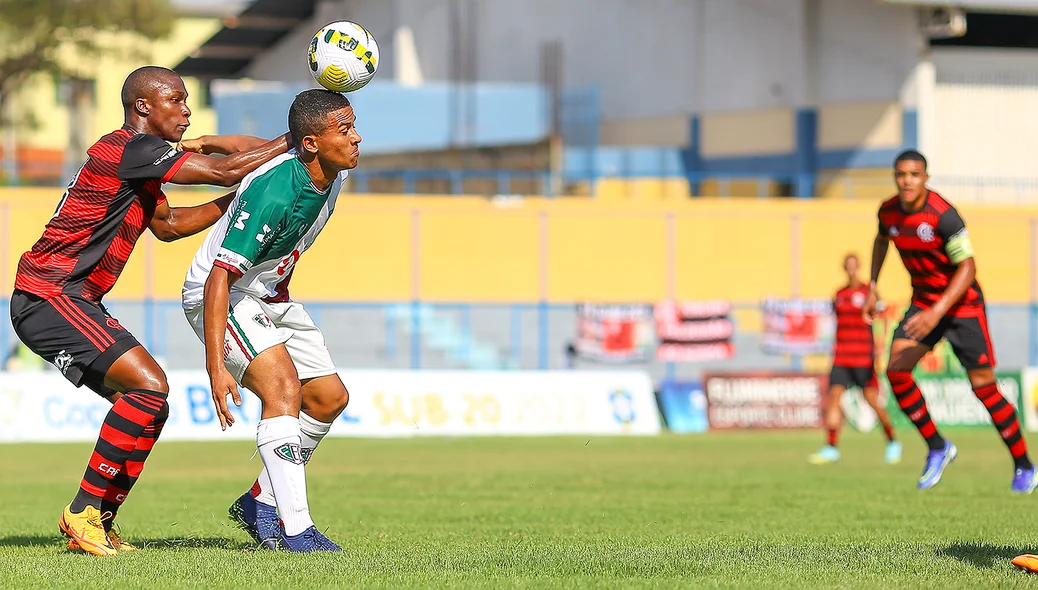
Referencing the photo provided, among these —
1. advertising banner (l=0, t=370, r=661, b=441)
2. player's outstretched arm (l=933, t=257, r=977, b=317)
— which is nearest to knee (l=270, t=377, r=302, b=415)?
player's outstretched arm (l=933, t=257, r=977, b=317)

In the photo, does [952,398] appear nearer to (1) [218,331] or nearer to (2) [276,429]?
(2) [276,429]

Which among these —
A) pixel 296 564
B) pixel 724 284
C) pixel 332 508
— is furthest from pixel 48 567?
pixel 724 284

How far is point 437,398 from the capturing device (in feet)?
73.0

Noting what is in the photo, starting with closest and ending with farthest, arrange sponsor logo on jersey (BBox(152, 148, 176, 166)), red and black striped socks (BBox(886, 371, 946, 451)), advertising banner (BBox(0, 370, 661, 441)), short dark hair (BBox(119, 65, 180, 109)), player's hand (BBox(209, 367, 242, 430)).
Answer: player's hand (BBox(209, 367, 242, 430))
sponsor logo on jersey (BBox(152, 148, 176, 166))
short dark hair (BBox(119, 65, 180, 109))
red and black striped socks (BBox(886, 371, 946, 451))
advertising banner (BBox(0, 370, 661, 441))

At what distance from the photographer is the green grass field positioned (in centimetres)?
674

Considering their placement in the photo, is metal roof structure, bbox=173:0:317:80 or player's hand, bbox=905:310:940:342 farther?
metal roof structure, bbox=173:0:317:80

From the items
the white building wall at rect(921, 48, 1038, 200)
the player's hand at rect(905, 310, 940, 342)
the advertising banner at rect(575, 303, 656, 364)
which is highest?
the white building wall at rect(921, 48, 1038, 200)

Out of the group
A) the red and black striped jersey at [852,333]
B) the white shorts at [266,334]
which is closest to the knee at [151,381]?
the white shorts at [266,334]

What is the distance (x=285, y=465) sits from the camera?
7457 millimetres

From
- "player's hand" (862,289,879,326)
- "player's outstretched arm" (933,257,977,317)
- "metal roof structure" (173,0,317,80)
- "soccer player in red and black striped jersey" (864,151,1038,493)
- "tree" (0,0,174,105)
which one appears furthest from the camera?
"metal roof structure" (173,0,317,80)

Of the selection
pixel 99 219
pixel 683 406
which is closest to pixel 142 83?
pixel 99 219

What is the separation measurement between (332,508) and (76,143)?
35904 mm

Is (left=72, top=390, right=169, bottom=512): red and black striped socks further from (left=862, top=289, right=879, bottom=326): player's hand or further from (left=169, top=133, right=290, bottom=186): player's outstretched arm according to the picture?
(left=862, top=289, right=879, bottom=326): player's hand

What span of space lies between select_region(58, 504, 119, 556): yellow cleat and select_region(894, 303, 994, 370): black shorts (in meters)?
6.10
